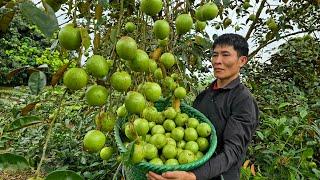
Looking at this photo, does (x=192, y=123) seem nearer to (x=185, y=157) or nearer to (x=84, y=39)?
(x=185, y=157)

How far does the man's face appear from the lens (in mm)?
1824

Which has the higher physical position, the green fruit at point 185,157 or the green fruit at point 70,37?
the green fruit at point 70,37

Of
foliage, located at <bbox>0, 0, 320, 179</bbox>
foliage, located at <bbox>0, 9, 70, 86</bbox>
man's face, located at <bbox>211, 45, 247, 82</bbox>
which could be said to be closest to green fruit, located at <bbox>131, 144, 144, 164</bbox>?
foliage, located at <bbox>0, 0, 320, 179</bbox>

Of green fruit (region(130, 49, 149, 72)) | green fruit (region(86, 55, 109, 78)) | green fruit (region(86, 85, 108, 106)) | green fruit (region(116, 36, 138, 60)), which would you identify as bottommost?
green fruit (region(86, 85, 108, 106))

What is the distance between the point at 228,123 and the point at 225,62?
0.99 ft

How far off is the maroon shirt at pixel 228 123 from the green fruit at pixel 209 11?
51 centimetres

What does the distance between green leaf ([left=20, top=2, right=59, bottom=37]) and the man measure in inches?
36.7

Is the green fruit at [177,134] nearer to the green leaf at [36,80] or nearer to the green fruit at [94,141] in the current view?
the green fruit at [94,141]

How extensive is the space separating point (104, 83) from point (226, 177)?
1.00 metres

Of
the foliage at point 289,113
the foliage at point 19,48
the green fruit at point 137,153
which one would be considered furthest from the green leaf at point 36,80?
the foliage at point 19,48

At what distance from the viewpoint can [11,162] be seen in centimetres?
58

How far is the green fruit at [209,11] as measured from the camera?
50.2 inches

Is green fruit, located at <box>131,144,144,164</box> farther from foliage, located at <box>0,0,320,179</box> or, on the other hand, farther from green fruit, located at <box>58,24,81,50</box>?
green fruit, located at <box>58,24,81,50</box>

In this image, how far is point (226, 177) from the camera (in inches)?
68.8
